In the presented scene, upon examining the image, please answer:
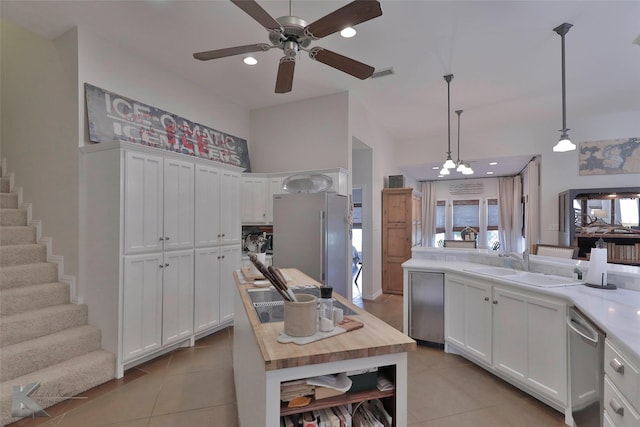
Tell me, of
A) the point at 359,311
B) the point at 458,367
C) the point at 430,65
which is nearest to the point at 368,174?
the point at 430,65

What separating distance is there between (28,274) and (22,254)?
29cm

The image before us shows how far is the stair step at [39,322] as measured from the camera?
97.8 inches

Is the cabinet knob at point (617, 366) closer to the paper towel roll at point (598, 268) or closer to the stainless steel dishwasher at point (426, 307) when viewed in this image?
the paper towel roll at point (598, 268)

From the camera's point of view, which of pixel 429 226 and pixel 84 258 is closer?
pixel 84 258

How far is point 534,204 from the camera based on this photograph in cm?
596

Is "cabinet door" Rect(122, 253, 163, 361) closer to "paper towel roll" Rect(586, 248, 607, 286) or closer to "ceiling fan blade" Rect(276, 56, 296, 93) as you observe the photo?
"ceiling fan blade" Rect(276, 56, 296, 93)

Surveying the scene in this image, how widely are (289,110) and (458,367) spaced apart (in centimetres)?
418

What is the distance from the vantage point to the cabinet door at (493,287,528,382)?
2.38m

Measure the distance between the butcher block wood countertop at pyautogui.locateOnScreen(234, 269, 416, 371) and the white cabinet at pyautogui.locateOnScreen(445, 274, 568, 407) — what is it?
5.38ft

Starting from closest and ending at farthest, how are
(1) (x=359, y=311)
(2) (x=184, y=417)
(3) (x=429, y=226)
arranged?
(1) (x=359, y=311)
(2) (x=184, y=417)
(3) (x=429, y=226)

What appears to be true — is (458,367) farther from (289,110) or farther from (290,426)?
(289,110)

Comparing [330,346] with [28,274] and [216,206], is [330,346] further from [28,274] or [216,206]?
[28,274]

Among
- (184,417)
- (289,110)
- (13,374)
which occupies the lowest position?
(184,417)

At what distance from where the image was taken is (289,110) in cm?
485
